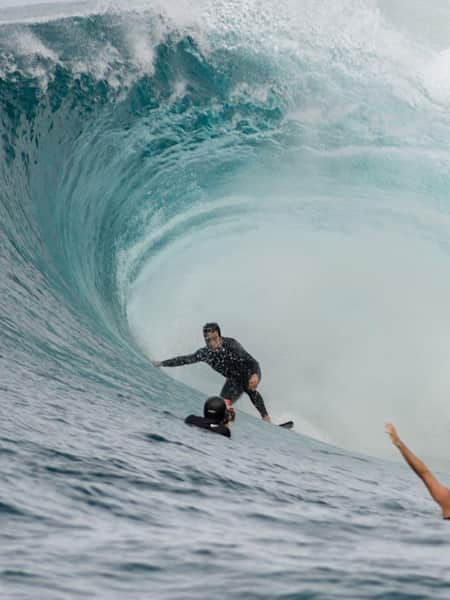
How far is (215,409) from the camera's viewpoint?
221 inches

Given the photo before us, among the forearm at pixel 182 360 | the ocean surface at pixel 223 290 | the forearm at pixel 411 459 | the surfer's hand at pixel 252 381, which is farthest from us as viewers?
the forearm at pixel 182 360

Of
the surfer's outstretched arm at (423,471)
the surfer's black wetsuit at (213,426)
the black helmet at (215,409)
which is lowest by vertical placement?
the surfer's outstretched arm at (423,471)

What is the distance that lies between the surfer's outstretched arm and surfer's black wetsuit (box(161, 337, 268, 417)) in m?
4.04

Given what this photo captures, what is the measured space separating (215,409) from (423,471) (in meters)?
2.53

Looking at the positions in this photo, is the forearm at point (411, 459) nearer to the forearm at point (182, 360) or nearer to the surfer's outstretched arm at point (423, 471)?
the surfer's outstretched arm at point (423, 471)

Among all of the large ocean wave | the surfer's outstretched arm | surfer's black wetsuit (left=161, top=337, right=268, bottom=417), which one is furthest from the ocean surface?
surfer's black wetsuit (left=161, top=337, right=268, bottom=417)

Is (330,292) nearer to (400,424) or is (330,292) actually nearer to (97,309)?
(400,424)

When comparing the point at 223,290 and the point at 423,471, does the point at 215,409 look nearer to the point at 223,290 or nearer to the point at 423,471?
the point at 423,471

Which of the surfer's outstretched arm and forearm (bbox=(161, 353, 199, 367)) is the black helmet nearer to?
forearm (bbox=(161, 353, 199, 367))

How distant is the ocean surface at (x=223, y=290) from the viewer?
3004mm

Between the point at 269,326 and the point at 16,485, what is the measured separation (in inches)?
368

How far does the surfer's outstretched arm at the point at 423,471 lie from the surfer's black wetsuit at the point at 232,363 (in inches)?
159

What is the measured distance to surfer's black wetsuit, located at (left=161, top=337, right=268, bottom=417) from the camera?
7.42 metres

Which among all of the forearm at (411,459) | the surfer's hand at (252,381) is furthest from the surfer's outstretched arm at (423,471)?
the surfer's hand at (252,381)
